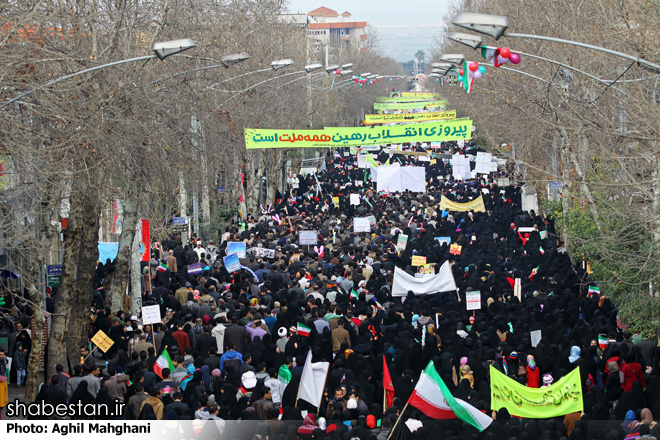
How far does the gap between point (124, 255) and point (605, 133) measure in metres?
9.15

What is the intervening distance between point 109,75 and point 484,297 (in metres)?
7.59

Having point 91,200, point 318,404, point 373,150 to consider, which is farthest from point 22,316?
point 373,150

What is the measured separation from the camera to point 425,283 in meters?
18.5

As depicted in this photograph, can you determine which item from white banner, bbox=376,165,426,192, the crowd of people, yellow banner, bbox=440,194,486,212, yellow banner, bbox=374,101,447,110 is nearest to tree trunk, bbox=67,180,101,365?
the crowd of people

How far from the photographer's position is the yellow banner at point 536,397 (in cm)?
1142

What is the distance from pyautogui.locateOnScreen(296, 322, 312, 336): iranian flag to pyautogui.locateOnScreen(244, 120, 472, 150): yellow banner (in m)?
14.9

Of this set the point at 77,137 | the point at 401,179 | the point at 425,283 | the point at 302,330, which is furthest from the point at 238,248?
the point at 401,179

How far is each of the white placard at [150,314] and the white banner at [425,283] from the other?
197 inches

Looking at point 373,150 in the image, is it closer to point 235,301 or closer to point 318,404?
point 235,301

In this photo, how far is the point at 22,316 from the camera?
17062 millimetres

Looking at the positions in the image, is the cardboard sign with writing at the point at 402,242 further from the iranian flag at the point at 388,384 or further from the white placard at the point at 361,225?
the iranian flag at the point at 388,384

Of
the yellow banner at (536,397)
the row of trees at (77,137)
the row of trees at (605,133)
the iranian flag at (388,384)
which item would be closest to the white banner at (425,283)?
the row of trees at (605,133)

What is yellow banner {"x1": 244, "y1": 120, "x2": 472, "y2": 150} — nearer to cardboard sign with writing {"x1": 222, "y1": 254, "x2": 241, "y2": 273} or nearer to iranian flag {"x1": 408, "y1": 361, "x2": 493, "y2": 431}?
cardboard sign with writing {"x1": 222, "y1": 254, "x2": 241, "y2": 273}

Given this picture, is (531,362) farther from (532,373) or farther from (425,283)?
(425,283)
